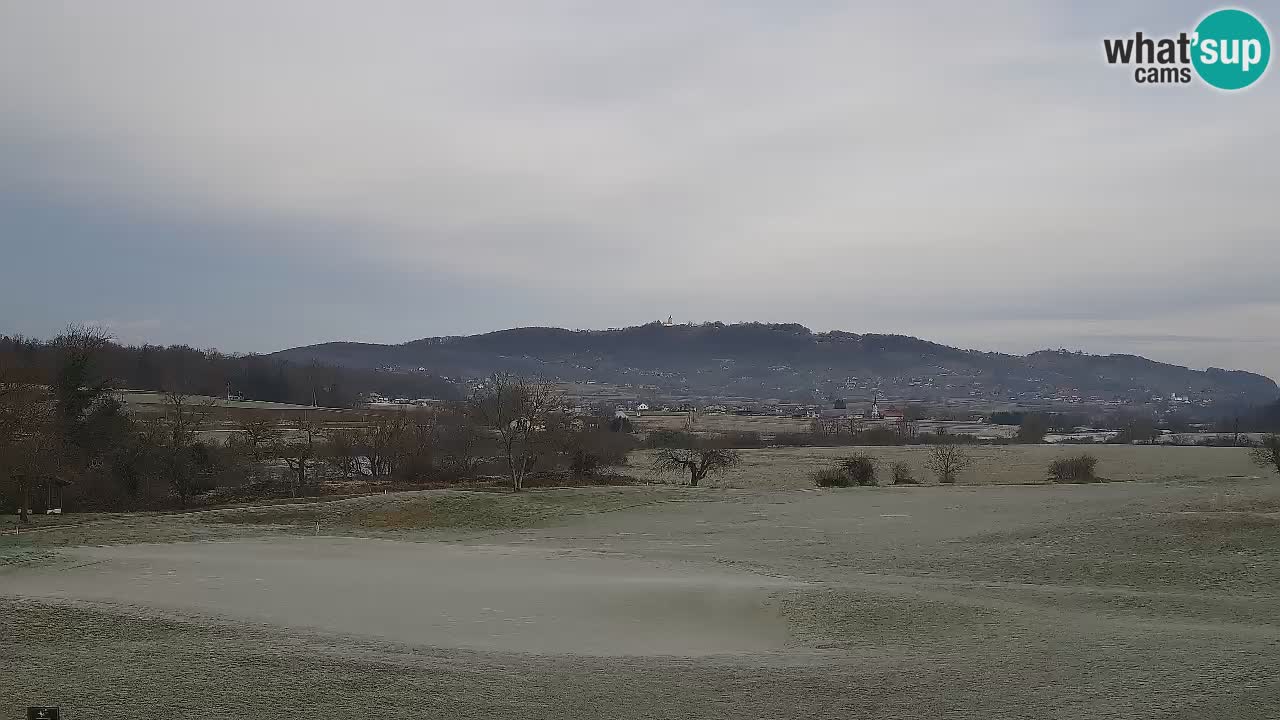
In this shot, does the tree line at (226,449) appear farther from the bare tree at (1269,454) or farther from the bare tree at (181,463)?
the bare tree at (1269,454)

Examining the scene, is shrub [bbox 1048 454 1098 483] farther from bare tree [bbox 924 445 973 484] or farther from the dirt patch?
the dirt patch

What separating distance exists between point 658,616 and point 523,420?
3169 centimetres

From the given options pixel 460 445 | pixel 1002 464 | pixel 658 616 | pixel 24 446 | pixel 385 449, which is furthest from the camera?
pixel 1002 464

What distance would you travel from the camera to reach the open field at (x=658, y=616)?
10.6 m

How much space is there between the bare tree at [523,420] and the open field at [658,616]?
14.0 metres

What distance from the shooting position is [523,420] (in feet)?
154

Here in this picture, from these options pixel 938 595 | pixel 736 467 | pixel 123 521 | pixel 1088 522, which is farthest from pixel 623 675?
pixel 736 467

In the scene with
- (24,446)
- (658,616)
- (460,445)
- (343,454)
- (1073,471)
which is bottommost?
(1073,471)

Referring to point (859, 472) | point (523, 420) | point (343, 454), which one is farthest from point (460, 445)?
point (859, 472)

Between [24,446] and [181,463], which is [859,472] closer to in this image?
[181,463]

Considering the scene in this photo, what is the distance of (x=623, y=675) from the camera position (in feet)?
38.0

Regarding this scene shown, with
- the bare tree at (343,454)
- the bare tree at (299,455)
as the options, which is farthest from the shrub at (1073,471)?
the bare tree at (299,455)

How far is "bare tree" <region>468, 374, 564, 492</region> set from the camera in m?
46.0

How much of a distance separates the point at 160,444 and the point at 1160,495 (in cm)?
4112
